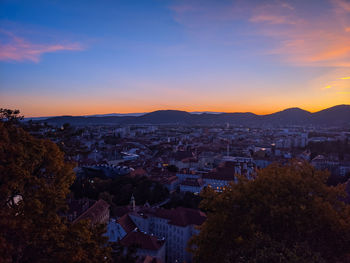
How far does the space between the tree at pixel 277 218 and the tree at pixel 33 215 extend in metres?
2.69

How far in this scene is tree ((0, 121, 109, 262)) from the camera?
450 centimetres

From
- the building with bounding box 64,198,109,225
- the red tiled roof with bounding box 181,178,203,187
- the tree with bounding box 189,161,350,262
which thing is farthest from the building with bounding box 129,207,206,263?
the tree with bounding box 189,161,350,262

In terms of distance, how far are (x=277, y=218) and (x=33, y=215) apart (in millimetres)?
5237

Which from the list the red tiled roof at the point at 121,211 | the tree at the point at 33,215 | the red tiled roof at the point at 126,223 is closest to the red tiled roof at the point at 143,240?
the red tiled roof at the point at 126,223

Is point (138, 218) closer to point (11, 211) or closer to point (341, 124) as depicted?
point (11, 211)

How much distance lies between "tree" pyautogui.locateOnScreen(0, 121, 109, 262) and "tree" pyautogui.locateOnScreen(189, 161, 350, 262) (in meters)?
2.69

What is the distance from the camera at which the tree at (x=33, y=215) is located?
4496mm

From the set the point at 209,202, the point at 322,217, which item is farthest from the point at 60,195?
the point at 322,217

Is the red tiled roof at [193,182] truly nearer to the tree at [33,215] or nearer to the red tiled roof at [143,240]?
the red tiled roof at [143,240]

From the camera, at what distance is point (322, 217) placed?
246 inches

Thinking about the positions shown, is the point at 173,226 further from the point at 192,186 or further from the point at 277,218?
the point at 277,218

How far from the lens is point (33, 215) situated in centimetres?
487

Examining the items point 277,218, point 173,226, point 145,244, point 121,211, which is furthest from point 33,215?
point 121,211

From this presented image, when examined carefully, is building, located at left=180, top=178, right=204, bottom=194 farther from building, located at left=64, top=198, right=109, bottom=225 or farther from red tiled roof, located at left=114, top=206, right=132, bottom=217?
building, located at left=64, top=198, right=109, bottom=225
